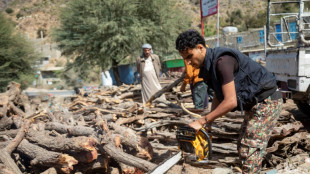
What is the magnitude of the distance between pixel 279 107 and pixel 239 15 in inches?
2298

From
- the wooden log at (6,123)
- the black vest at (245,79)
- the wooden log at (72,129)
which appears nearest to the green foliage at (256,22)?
the wooden log at (6,123)

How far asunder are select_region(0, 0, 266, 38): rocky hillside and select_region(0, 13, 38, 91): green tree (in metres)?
43.2

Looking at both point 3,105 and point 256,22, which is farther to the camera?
point 256,22

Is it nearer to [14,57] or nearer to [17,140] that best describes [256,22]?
[14,57]

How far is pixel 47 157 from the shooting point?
3.88 m

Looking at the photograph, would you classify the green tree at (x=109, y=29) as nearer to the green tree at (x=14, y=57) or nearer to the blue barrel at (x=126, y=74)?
the blue barrel at (x=126, y=74)

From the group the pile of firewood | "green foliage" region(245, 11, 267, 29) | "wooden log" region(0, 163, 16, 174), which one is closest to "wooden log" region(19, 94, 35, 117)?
the pile of firewood

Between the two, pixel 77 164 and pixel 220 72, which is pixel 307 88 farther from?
pixel 77 164

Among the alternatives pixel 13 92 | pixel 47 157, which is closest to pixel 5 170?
pixel 47 157

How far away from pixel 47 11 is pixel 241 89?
251 ft

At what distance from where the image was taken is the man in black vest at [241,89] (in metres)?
2.45

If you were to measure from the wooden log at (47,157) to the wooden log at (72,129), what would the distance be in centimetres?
58

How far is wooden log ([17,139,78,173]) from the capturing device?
3.72 metres

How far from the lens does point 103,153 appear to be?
156 inches
